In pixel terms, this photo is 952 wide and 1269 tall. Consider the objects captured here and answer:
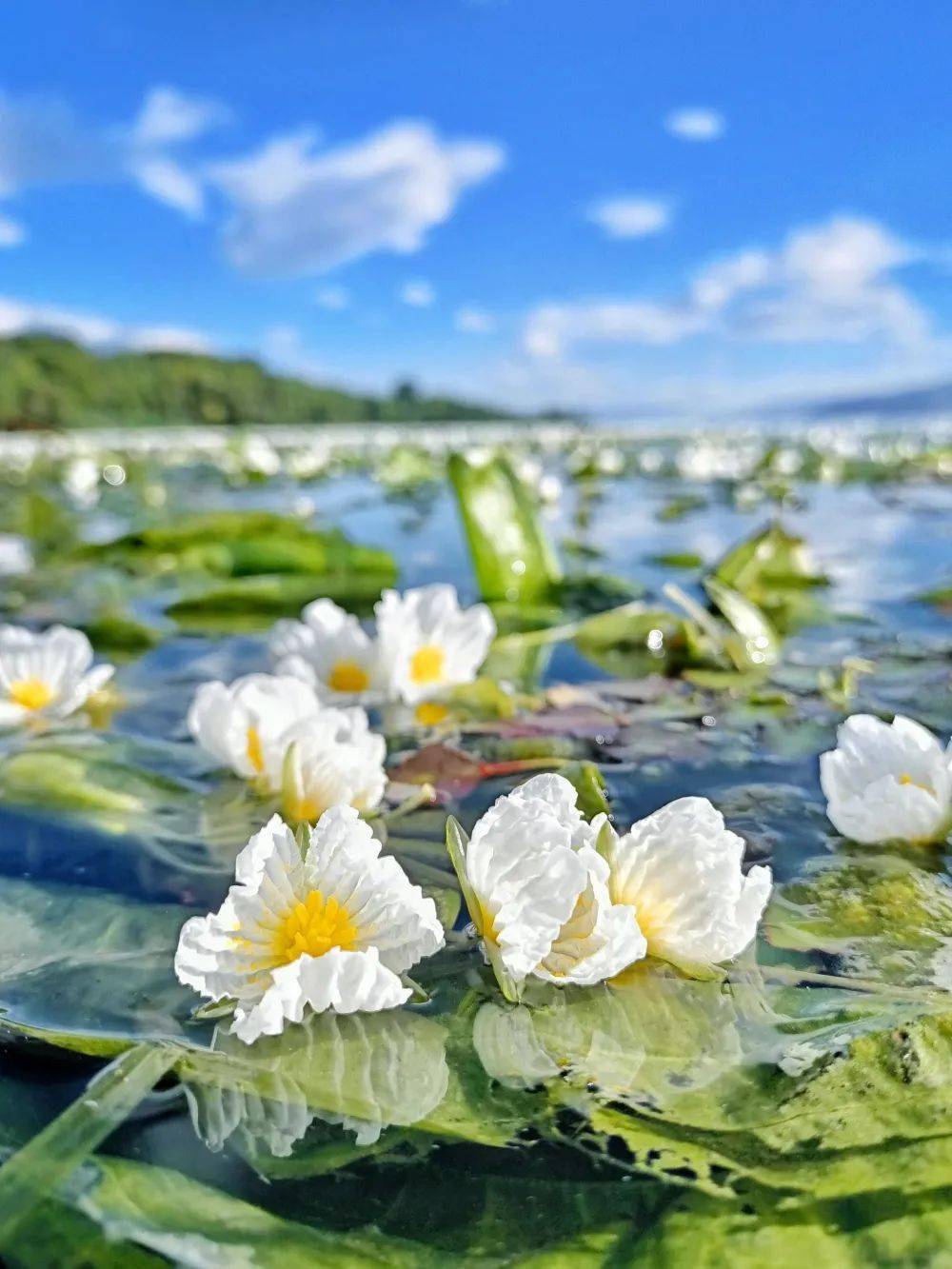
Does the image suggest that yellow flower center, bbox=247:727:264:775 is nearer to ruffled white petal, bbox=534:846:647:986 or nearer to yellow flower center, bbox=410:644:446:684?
yellow flower center, bbox=410:644:446:684

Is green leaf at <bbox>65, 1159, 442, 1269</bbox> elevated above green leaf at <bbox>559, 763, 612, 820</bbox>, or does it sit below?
below

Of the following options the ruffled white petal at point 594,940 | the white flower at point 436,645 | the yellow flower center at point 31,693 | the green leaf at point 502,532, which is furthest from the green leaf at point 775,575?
the ruffled white petal at point 594,940

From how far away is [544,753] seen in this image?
1.18 meters

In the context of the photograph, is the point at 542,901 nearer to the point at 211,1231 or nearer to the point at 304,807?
the point at 211,1231

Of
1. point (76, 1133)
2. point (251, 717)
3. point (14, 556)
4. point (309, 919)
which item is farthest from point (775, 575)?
point (14, 556)

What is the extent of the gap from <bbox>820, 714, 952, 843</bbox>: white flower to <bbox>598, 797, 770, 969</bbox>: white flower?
0.76 ft

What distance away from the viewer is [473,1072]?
60 cm

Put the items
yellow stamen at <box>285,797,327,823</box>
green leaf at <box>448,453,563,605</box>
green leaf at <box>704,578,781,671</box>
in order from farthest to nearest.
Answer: green leaf at <box>448,453,563,605</box>
green leaf at <box>704,578,781,671</box>
yellow stamen at <box>285,797,327,823</box>

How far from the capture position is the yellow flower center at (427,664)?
1.32 meters

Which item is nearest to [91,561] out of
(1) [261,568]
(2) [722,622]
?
(1) [261,568]

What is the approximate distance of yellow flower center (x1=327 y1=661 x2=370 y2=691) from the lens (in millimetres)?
1339

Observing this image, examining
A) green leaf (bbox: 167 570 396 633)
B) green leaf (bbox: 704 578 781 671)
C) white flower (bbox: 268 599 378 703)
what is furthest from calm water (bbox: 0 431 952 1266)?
green leaf (bbox: 167 570 396 633)

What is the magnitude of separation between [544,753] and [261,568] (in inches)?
60.5

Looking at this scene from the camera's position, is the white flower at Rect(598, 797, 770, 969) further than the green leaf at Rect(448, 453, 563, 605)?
No
